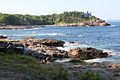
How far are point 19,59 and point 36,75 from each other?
520cm

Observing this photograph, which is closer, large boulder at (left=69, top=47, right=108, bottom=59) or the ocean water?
large boulder at (left=69, top=47, right=108, bottom=59)

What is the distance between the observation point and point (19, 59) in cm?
1769

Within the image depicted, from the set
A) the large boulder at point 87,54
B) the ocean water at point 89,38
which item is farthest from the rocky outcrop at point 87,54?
the ocean water at point 89,38

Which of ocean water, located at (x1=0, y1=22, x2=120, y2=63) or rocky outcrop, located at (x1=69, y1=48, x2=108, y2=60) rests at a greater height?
rocky outcrop, located at (x1=69, y1=48, x2=108, y2=60)

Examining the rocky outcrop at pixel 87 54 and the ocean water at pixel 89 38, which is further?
the ocean water at pixel 89 38

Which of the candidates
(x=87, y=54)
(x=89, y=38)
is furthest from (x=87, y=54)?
(x=89, y=38)

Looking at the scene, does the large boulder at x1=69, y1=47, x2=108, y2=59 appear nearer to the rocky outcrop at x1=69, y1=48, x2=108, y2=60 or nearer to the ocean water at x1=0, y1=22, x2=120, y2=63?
the rocky outcrop at x1=69, y1=48, x2=108, y2=60

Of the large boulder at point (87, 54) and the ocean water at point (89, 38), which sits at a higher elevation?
the large boulder at point (87, 54)

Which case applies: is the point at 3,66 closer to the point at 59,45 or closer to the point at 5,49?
the point at 5,49

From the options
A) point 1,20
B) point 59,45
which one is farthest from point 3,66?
point 1,20

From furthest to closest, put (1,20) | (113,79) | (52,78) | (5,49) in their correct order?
(1,20), (5,49), (113,79), (52,78)

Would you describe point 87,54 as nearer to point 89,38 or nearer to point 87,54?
point 87,54

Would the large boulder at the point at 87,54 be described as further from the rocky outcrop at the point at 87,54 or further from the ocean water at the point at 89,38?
the ocean water at the point at 89,38

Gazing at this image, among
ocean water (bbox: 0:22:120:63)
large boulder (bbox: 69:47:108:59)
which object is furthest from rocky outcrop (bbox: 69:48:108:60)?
ocean water (bbox: 0:22:120:63)
